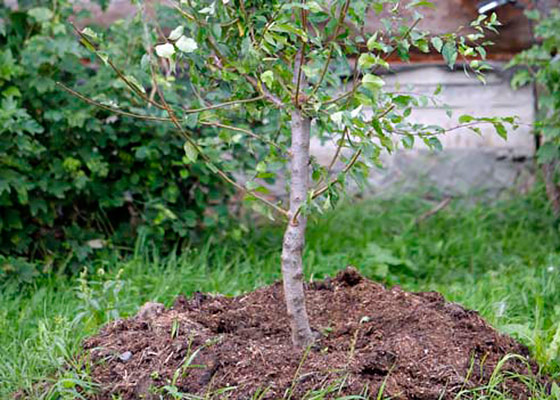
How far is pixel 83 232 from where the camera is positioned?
429cm

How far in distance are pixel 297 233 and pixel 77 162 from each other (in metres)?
1.83

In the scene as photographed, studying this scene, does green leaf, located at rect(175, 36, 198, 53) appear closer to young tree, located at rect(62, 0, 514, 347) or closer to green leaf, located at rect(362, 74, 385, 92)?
young tree, located at rect(62, 0, 514, 347)

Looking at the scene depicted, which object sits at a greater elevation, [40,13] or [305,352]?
[40,13]

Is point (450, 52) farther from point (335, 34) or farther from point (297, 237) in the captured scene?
point (297, 237)

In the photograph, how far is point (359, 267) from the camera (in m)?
4.33

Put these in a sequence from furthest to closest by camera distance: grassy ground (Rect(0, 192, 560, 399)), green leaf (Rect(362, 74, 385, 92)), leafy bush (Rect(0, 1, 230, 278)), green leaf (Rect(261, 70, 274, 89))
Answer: leafy bush (Rect(0, 1, 230, 278))
grassy ground (Rect(0, 192, 560, 399))
green leaf (Rect(261, 70, 274, 89))
green leaf (Rect(362, 74, 385, 92))

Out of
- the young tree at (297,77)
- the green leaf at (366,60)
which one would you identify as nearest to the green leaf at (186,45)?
the young tree at (297,77)

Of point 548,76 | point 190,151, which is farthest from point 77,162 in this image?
point 548,76

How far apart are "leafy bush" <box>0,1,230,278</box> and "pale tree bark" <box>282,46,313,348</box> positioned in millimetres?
1539

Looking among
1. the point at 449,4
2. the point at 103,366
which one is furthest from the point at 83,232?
the point at 449,4

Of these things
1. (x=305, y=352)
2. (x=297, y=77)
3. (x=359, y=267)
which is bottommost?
(x=359, y=267)

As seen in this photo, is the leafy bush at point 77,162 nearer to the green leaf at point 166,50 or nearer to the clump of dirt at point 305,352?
the clump of dirt at point 305,352

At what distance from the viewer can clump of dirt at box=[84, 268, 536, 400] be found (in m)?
2.43

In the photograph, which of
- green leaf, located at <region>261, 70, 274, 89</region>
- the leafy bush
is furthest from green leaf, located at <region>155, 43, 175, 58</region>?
the leafy bush
